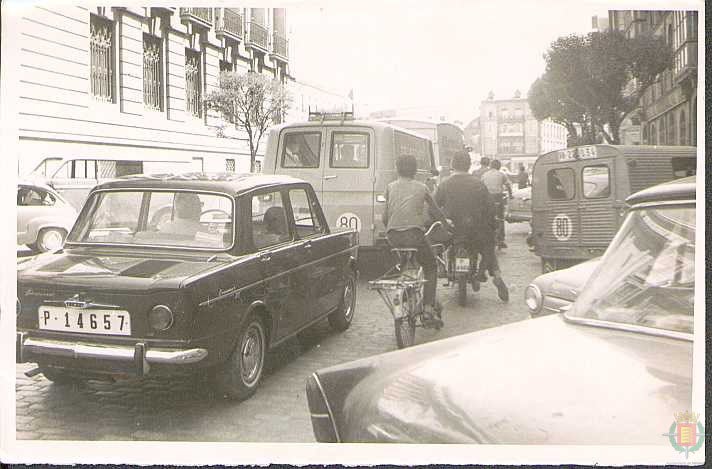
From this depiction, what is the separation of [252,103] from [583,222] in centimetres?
198

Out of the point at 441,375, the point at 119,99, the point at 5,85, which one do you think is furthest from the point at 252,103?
the point at 441,375

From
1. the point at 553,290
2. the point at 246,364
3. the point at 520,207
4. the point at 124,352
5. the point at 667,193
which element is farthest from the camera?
the point at 520,207

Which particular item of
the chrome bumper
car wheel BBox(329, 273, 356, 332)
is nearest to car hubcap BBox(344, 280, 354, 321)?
car wheel BBox(329, 273, 356, 332)

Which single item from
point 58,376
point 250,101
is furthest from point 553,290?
point 58,376

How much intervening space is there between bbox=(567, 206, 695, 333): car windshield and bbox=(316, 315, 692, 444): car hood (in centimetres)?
9

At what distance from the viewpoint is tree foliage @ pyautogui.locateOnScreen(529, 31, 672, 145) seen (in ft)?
11.4

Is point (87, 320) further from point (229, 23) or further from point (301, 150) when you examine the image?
point (301, 150)

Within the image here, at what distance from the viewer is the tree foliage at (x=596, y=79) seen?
3.48m

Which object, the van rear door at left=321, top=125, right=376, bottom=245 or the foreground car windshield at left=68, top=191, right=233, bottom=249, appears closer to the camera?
the foreground car windshield at left=68, top=191, right=233, bottom=249

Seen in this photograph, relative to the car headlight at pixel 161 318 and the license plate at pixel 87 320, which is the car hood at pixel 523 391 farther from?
the license plate at pixel 87 320

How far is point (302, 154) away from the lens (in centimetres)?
451

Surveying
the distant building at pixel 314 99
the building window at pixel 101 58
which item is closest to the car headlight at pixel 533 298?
the distant building at pixel 314 99

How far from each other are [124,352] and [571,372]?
1.74m

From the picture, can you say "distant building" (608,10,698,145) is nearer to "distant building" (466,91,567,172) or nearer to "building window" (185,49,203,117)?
"distant building" (466,91,567,172)
